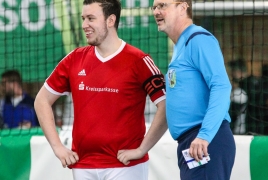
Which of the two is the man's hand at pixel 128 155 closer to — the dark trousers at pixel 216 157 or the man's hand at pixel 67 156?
the man's hand at pixel 67 156

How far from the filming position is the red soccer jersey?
15.0 feet

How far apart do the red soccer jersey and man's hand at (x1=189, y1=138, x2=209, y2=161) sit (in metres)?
0.75

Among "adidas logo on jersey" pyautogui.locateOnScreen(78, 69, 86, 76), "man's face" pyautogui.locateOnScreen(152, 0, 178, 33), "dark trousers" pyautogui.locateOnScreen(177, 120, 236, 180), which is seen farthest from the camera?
"adidas logo on jersey" pyautogui.locateOnScreen(78, 69, 86, 76)

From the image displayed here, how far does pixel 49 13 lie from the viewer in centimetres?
717

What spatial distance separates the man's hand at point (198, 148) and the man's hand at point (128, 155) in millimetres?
687

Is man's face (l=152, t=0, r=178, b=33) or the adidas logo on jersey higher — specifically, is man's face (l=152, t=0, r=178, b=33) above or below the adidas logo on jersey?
above

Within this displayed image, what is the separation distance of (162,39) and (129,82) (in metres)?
2.18

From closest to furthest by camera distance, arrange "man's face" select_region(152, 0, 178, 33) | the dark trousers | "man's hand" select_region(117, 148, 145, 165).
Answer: the dark trousers < "man's face" select_region(152, 0, 178, 33) < "man's hand" select_region(117, 148, 145, 165)

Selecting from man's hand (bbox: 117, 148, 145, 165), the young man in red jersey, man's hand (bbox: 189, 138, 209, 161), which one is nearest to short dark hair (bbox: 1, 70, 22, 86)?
the young man in red jersey

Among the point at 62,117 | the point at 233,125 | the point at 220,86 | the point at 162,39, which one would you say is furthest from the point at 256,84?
the point at 220,86

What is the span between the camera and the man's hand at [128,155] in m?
4.54

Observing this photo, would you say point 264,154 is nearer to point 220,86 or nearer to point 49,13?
point 220,86

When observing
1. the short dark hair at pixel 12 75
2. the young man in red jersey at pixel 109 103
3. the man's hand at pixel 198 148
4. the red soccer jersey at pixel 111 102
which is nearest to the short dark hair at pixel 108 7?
the young man in red jersey at pixel 109 103

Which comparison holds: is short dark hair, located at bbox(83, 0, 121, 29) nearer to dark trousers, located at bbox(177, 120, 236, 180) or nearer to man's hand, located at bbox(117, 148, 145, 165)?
man's hand, located at bbox(117, 148, 145, 165)
